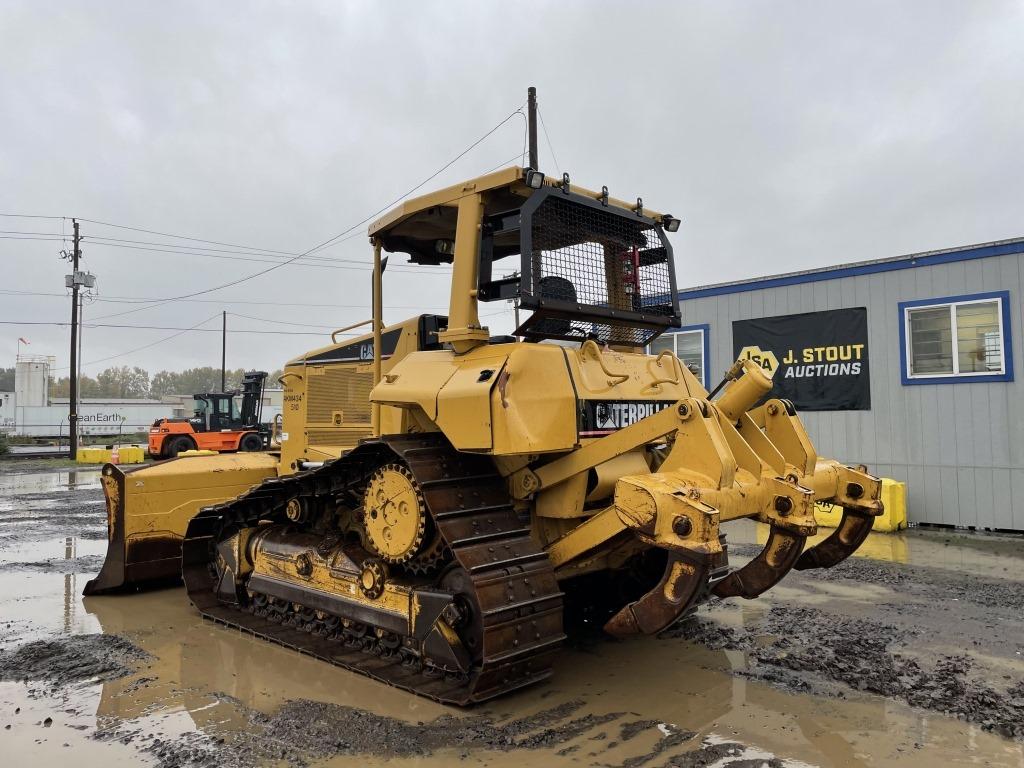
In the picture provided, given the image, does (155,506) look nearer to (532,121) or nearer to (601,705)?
(601,705)

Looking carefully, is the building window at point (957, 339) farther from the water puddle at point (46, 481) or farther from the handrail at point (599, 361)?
the water puddle at point (46, 481)

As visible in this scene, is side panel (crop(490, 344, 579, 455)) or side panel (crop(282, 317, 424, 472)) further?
side panel (crop(282, 317, 424, 472))

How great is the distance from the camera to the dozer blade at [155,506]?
23.4ft

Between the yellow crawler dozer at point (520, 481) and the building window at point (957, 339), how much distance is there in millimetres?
6625

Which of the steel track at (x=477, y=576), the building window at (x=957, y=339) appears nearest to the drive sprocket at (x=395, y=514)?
the steel track at (x=477, y=576)

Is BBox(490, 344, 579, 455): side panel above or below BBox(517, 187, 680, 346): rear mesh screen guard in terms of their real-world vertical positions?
below

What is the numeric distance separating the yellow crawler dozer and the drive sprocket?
14 millimetres

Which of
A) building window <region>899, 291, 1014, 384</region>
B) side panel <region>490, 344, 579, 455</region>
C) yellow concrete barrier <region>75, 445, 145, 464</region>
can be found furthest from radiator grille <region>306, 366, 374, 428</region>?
yellow concrete barrier <region>75, 445, 145, 464</region>

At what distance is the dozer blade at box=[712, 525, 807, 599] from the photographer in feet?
13.8

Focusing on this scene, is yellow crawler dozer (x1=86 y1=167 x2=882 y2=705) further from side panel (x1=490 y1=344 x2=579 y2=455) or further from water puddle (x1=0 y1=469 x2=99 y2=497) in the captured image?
water puddle (x1=0 y1=469 x2=99 y2=497)

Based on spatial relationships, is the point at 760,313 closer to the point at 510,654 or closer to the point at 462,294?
the point at 462,294

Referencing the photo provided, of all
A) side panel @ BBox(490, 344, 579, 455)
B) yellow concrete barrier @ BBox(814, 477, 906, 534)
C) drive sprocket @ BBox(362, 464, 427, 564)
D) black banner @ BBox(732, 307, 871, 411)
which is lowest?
yellow concrete barrier @ BBox(814, 477, 906, 534)

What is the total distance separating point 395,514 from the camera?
15.5ft

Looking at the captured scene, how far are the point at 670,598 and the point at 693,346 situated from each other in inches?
405
